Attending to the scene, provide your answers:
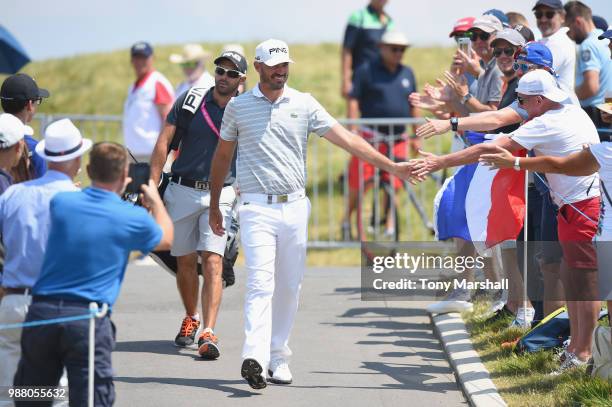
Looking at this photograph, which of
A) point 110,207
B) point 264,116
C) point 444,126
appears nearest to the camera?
point 110,207

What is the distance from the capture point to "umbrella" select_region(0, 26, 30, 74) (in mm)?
13453

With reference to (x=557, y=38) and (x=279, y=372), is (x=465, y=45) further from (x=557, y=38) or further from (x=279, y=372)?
(x=279, y=372)

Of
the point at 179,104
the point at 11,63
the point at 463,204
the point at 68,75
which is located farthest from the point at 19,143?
the point at 68,75

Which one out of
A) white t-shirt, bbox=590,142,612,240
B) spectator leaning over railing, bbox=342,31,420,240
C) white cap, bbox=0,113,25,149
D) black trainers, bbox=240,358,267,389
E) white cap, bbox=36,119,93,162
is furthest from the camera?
spectator leaning over railing, bbox=342,31,420,240

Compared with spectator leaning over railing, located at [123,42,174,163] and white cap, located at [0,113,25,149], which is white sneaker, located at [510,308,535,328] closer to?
white cap, located at [0,113,25,149]

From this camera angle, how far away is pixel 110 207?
6320mm

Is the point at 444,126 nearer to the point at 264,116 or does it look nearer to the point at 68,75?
the point at 264,116

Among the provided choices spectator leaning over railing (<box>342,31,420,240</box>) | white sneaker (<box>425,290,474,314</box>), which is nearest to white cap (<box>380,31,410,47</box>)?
spectator leaning over railing (<box>342,31,420,240</box>)

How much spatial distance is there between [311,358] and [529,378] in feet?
6.83

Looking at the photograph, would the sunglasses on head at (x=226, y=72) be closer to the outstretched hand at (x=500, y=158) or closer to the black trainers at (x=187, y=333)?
the black trainers at (x=187, y=333)

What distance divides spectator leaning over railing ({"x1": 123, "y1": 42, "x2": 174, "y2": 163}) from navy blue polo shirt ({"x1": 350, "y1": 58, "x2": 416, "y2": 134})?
2625mm

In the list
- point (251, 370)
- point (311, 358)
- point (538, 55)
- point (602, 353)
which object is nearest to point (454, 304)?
point (311, 358)

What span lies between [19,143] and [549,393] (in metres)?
3.66

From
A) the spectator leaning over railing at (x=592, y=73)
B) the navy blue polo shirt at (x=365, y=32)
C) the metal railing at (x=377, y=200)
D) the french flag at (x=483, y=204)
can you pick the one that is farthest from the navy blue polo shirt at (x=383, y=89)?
the french flag at (x=483, y=204)
